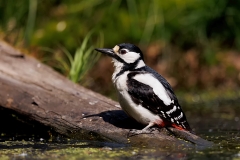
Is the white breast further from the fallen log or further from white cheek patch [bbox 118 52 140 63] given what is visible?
white cheek patch [bbox 118 52 140 63]

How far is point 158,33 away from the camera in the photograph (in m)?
9.70

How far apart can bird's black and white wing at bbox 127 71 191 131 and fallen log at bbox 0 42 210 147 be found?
150 mm

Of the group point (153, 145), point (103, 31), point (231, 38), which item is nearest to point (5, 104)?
point (153, 145)

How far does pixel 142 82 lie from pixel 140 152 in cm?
71

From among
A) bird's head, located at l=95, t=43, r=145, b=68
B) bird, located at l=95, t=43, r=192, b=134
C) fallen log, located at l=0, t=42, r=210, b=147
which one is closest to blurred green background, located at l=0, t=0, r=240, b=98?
fallen log, located at l=0, t=42, r=210, b=147

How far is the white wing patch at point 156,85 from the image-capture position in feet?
17.8

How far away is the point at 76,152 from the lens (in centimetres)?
511

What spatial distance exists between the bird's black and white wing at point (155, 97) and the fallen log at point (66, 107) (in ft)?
0.49

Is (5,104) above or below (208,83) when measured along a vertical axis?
below

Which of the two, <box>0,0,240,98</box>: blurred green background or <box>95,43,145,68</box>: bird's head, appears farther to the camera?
<box>0,0,240,98</box>: blurred green background

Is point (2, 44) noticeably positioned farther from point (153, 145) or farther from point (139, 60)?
point (153, 145)

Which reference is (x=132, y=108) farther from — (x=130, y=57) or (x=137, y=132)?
(x=130, y=57)

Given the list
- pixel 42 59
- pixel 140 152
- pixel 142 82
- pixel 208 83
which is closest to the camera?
pixel 140 152

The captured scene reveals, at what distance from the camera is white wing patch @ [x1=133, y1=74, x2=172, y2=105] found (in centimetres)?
542
